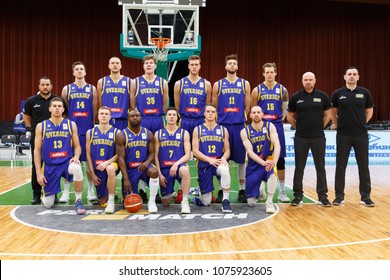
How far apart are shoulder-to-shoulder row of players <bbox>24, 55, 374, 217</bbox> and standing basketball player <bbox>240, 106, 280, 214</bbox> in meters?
0.01

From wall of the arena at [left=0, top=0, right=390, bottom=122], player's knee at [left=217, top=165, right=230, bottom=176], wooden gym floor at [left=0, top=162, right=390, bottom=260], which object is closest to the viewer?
wooden gym floor at [left=0, top=162, right=390, bottom=260]

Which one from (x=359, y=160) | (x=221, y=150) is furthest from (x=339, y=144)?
(x=221, y=150)

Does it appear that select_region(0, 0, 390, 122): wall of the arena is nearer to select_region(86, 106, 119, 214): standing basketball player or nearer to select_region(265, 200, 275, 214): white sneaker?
select_region(86, 106, 119, 214): standing basketball player

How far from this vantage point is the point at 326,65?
2009 cm

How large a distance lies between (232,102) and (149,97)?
1161mm

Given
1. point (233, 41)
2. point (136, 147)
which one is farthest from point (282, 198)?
point (233, 41)

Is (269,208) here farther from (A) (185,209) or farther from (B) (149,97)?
(B) (149,97)

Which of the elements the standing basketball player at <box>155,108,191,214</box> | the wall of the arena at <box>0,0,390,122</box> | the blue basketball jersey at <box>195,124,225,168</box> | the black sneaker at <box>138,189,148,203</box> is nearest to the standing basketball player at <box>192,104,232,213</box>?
the blue basketball jersey at <box>195,124,225,168</box>

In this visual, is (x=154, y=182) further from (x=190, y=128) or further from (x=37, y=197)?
(x=37, y=197)

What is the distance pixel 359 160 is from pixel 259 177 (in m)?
1.36

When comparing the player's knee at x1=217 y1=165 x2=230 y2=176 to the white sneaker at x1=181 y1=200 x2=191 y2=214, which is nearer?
the white sneaker at x1=181 y1=200 x2=191 y2=214

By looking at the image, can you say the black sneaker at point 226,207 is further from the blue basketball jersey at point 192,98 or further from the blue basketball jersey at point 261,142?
the blue basketball jersey at point 192,98

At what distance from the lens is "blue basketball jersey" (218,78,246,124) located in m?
6.10

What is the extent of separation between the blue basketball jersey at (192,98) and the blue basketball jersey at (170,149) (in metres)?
0.58
